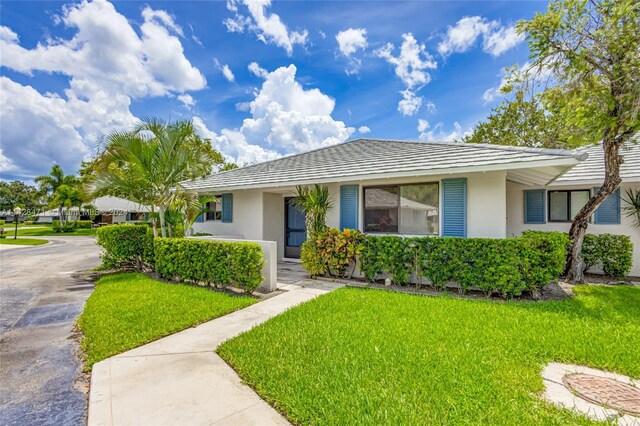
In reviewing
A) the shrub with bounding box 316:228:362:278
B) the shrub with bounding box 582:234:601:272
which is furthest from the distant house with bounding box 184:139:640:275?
the shrub with bounding box 582:234:601:272

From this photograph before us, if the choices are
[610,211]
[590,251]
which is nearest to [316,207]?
[590,251]

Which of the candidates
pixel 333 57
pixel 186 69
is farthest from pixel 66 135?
pixel 333 57

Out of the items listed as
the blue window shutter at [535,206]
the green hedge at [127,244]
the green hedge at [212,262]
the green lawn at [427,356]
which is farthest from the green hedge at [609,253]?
the green hedge at [127,244]

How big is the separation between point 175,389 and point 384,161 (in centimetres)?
777

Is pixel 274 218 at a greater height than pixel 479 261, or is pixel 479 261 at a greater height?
pixel 274 218

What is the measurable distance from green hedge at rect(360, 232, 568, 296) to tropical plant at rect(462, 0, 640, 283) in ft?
9.84

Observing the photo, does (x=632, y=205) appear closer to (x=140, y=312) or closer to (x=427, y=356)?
(x=427, y=356)

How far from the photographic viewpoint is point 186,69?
41.4 feet

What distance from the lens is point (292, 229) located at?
39.6 feet

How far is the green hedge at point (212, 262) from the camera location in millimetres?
6895

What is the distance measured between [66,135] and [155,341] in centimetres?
2968

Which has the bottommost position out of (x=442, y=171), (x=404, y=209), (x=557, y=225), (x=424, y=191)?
(x=557, y=225)

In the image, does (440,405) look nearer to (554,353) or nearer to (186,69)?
(554,353)

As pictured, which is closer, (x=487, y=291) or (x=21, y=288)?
(x=487, y=291)
